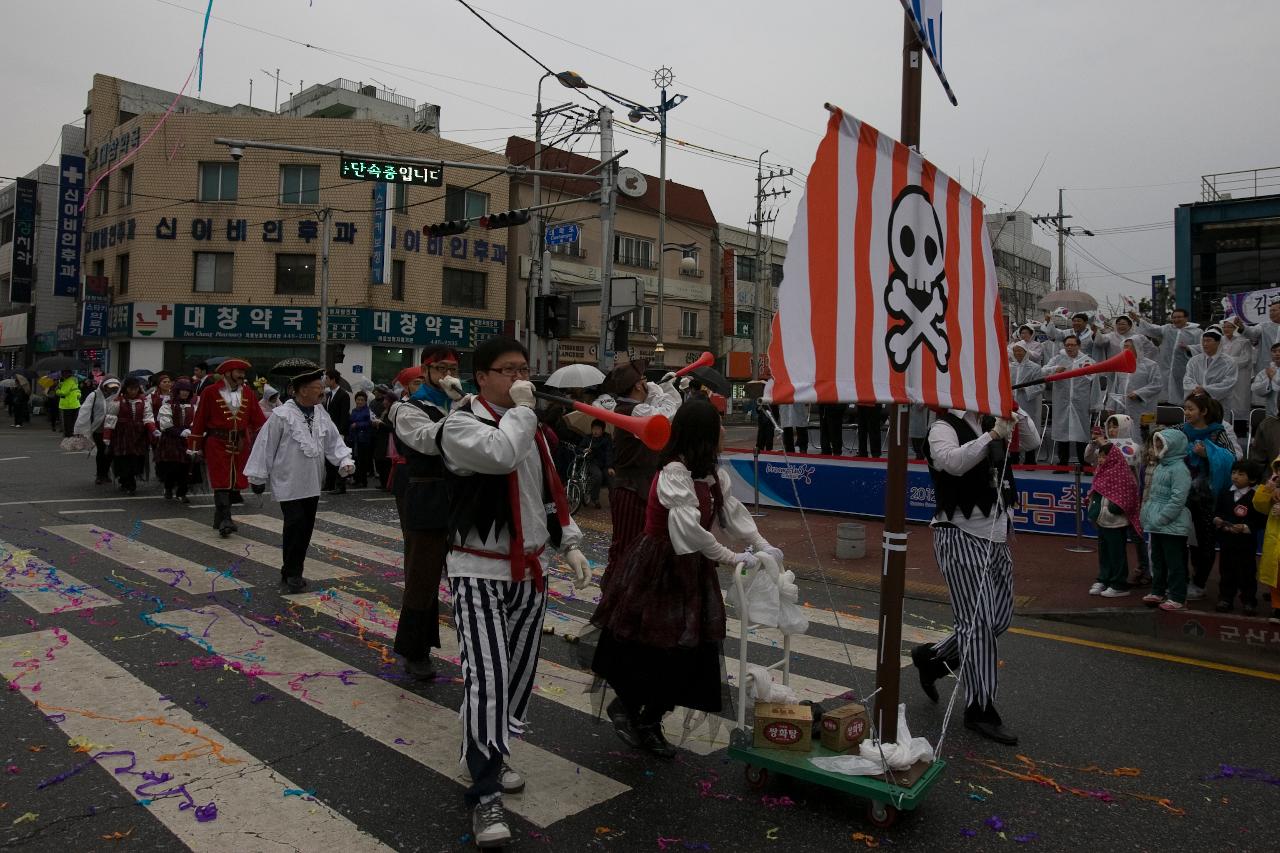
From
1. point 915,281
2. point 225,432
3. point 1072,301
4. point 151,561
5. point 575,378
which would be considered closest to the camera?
point 915,281

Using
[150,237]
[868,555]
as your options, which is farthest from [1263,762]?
[150,237]

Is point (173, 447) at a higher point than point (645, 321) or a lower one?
lower

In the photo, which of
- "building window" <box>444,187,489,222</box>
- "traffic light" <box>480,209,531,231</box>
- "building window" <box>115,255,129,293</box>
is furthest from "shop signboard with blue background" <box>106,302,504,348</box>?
"traffic light" <box>480,209,531,231</box>

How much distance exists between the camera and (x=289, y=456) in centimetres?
741

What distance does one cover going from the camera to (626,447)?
4.84m

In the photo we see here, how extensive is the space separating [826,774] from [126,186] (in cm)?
3615

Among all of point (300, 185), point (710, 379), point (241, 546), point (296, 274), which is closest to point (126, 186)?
point (300, 185)

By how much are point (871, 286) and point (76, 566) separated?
7.67 m

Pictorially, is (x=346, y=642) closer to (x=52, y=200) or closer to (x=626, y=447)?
(x=626, y=447)

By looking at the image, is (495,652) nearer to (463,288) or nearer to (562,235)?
(562,235)

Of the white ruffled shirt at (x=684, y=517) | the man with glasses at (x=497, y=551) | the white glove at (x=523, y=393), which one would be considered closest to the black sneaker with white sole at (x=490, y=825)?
the man with glasses at (x=497, y=551)

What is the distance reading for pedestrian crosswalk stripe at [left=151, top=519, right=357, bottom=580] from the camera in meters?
8.02

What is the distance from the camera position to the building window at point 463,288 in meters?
33.3

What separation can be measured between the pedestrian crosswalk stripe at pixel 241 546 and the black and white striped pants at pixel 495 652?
4.78 metres
